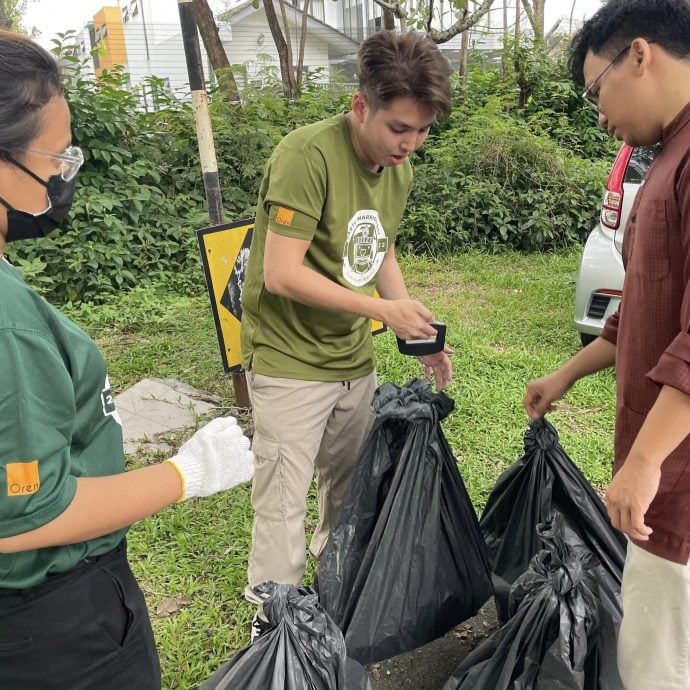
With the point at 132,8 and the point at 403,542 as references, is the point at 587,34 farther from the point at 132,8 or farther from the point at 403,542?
the point at 132,8

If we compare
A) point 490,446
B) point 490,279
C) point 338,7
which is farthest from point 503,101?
point 338,7

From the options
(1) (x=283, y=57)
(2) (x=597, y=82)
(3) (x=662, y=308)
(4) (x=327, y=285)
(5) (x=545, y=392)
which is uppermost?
(1) (x=283, y=57)

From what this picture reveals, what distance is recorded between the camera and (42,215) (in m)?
1.09

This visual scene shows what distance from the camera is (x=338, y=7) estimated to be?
25.1m

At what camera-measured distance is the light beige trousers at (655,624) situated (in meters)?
1.28

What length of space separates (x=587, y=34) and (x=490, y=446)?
2208 millimetres

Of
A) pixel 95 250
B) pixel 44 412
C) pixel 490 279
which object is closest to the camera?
pixel 44 412

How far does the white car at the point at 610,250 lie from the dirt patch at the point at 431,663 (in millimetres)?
2207

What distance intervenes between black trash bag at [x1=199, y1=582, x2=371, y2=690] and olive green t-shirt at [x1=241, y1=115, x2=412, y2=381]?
717 mm

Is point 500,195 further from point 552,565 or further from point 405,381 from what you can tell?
point 552,565

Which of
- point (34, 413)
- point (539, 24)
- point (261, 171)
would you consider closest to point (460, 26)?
point (261, 171)

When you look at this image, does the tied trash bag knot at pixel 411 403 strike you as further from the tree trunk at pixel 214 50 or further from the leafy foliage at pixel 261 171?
the tree trunk at pixel 214 50

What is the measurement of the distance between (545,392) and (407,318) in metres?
0.42

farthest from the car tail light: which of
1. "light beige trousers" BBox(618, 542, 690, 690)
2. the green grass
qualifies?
"light beige trousers" BBox(618, 542, 690, 690)
